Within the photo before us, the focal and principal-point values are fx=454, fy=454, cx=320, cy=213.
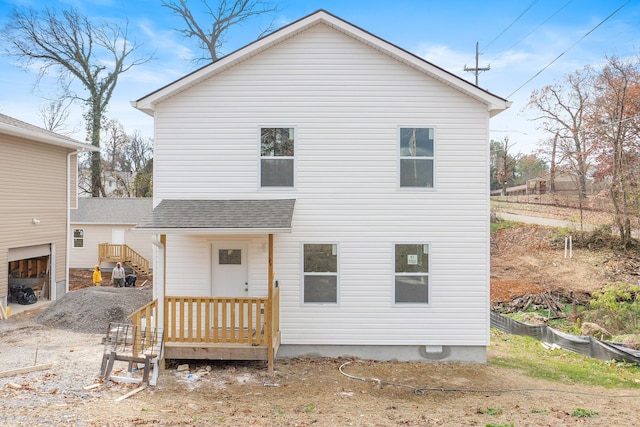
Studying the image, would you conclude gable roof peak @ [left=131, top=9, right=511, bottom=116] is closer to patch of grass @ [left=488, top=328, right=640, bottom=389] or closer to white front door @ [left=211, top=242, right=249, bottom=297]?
white front door @ [left=211, top=242, right=249, bottom=297]

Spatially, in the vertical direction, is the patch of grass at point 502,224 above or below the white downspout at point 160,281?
above

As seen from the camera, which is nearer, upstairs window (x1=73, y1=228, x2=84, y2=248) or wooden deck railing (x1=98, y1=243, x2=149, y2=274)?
wooden deck railing (x1=98, y1=243, x2=149, y2=274)

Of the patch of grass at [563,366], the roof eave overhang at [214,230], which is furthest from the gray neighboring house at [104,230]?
the patch of grass at [563,366]

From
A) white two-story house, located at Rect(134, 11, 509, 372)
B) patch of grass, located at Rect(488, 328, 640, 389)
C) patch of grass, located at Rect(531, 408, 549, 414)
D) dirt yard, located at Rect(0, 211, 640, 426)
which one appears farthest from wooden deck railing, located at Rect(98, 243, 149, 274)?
patch of grass, located at Rect(531, 408, 549, 414)

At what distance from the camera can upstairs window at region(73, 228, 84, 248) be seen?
28.4 m

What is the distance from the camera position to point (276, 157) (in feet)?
34.1

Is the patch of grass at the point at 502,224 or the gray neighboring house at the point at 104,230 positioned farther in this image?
the patch of grass at the point at 502,224

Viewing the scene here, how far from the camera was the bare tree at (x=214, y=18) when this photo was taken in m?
26.9

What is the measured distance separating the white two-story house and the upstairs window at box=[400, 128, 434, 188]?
0.03m

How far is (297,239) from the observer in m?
10.3

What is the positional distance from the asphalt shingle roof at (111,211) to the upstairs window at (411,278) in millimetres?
21449

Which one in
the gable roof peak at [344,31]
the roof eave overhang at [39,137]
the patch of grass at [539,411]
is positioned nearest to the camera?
the patch of grass at [539,411]

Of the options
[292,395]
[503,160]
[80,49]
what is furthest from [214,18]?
[503,160]

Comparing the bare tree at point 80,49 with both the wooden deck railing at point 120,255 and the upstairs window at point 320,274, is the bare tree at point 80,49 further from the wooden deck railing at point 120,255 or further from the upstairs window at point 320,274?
the upstairs window at point 320,274
